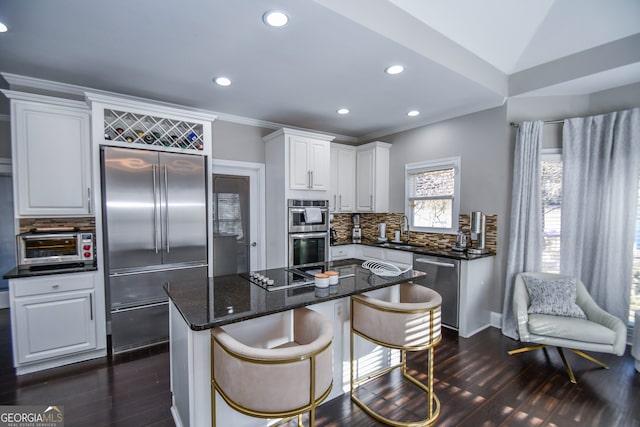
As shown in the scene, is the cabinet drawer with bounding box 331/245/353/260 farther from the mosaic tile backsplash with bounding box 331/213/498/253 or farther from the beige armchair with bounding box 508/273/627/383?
the beige armchair with bounding box 508/273/627/383

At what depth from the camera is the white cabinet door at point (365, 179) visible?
191 inches

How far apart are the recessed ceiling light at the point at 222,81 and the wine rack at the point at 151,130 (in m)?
0.63

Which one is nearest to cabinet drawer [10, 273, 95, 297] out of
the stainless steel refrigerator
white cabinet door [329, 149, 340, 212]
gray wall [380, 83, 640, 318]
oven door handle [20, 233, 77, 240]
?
the stainless steel refrigerator

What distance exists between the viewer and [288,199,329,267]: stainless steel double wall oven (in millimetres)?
4016

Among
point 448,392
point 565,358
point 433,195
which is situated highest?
point 433,195

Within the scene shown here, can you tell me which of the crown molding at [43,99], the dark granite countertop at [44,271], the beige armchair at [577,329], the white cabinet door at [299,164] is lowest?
the beige armchair at [577,329]

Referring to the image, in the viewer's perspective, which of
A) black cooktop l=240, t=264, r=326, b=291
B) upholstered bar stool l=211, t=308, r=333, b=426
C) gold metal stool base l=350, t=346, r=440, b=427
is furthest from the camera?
black cooktop l=240, t=264, r=326, b=291

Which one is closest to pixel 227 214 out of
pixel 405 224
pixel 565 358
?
pixel 405 224

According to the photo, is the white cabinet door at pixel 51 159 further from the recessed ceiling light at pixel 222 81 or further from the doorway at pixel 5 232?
the doorway at pixel 5 232

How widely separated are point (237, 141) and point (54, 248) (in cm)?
236

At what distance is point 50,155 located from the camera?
2846 mm

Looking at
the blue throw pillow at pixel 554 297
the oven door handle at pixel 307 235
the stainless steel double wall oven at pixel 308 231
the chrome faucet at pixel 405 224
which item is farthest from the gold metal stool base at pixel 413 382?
the chrome faucet at pixel 405 224

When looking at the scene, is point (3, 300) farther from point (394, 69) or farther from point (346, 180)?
point (394, 69)

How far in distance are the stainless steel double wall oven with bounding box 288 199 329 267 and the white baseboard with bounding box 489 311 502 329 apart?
7.47ft
